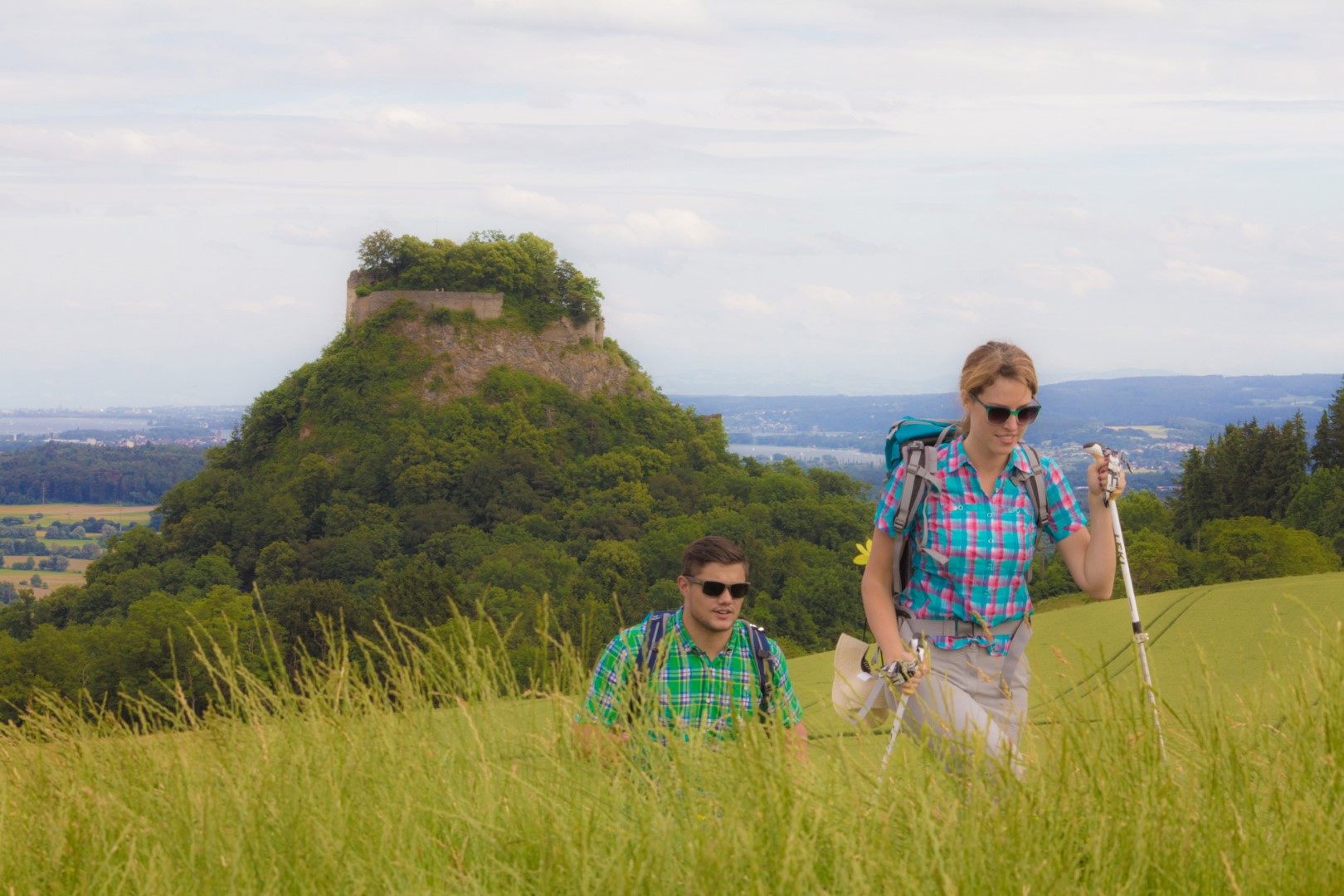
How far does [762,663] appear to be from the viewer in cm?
364

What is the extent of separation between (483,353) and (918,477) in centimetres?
8507

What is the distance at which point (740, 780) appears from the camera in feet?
8.65

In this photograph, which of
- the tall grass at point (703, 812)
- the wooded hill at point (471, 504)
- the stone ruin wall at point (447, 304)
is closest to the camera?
the tall grass at point (703, 812)

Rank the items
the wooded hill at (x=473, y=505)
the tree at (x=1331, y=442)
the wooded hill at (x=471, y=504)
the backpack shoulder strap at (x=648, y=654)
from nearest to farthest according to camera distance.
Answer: the backpack shoulder strap at (x=648, y=654) → the tree at (x=1331, y=442) → the wooded hill at (x=473, y=505) → the wooded hill at (x=471, y=504)

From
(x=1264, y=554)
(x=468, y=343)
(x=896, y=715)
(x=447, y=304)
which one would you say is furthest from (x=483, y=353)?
(x=896, y=715)

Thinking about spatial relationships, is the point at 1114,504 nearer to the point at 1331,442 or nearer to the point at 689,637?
the point at 689,637

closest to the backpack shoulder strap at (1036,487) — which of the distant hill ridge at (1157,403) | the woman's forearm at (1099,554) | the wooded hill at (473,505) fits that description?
the woman's forearm at (1099,554)

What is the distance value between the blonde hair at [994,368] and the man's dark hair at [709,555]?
2.62 feet

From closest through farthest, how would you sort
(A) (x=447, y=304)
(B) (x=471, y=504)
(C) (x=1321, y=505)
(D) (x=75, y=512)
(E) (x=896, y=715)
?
(E) (x=896, y=715) → (C) (x=1321, y=505) → (B) (x=471, y=504) → (A) (x=447, y=304) → (D) (x=75, y=512)

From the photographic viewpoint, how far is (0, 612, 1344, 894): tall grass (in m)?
Answer: 2.39

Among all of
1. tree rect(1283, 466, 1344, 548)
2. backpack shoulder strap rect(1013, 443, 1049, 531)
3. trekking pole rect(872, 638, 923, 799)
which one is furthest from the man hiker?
tree rect(1283, 466, 1344, 548)

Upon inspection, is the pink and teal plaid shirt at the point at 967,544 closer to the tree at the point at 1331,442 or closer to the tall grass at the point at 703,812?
the tall grass at the point at 703,812

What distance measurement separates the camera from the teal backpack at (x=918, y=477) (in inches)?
144

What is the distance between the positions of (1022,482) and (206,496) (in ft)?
278
